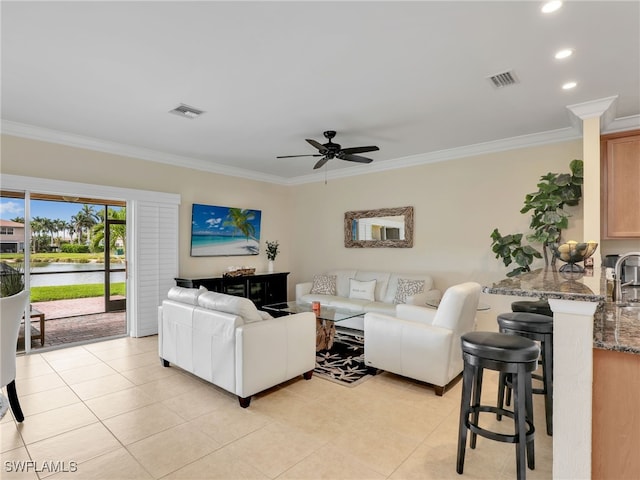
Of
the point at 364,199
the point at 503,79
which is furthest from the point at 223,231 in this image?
the point at 503,79

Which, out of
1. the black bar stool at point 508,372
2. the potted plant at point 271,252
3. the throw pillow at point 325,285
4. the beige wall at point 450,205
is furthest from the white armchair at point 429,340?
the potted plant at point 271,252

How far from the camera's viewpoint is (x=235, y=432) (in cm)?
263

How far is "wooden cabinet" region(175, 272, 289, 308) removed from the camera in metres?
5.52

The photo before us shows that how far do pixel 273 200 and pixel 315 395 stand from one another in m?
4.62

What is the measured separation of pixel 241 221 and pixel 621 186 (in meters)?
5.41

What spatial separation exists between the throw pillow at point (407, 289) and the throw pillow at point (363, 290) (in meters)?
0.45

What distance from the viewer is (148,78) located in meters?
3.00

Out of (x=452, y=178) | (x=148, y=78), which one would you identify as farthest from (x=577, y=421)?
(x=452, y=178)

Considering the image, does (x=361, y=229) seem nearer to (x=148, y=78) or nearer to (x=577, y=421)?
(x=148, y=78)

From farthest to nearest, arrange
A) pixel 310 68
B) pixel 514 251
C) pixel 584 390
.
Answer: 1. pixel 514 251
2. pixel 310 68
3. pixel 584 390

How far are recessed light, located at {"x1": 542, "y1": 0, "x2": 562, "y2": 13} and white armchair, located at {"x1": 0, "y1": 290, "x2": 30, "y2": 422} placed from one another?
3.93 meters

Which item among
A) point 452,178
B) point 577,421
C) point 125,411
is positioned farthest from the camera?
point 452,178

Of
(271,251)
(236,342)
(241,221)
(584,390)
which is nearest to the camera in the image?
(584,390)

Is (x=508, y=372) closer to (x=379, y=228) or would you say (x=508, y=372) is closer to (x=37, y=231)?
(x=379, y=228)
